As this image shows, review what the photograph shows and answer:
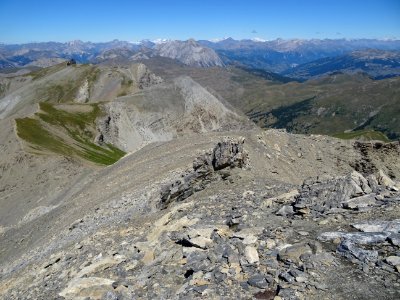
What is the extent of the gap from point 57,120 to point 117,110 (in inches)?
1074

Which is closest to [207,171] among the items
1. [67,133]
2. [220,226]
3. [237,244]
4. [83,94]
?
[220,226]

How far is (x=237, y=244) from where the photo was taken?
1712 centimetres

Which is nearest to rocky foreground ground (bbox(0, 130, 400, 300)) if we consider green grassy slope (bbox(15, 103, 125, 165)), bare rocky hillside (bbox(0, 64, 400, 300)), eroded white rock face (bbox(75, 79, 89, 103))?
bare rocky hillside (bbox(0, 64, 400, 300))

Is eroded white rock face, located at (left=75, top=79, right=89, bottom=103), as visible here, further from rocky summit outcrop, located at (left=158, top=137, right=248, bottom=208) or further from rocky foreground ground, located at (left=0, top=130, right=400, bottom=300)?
rocky summit outcrop, located at (left=158, top=137, right=248, bottom=208)

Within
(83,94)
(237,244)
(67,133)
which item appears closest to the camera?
(237,244)

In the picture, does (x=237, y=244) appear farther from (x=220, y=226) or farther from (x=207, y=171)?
(x=207, y=171)

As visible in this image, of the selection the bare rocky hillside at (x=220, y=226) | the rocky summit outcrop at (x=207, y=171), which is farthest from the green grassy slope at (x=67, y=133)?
the rocky summit outcrop at (x=207, y=171)

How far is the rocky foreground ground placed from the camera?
14438mm

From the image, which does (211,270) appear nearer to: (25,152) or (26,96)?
(25,152)

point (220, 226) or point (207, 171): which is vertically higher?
point (220, 226)

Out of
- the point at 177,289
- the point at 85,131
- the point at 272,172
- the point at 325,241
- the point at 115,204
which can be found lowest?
the point at 85,131

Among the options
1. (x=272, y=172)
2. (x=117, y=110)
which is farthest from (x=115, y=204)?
(x=117, y=110)

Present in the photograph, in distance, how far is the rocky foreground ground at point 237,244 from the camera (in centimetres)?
1444

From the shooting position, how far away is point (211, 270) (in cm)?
1580
